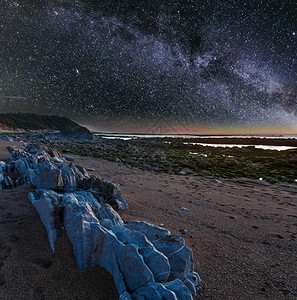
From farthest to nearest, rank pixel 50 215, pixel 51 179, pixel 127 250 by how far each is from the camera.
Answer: pixel 51 179
pixel 50 215
pixel 127 250

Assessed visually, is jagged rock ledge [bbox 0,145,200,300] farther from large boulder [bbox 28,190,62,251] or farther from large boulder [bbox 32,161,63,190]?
large boulder [bbox 32,161,63,190]

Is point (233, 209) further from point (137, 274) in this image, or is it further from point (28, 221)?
point (28, 221)

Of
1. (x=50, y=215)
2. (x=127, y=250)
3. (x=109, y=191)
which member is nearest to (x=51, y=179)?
(x=109, y=191)

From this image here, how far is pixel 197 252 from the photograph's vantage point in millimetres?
2658

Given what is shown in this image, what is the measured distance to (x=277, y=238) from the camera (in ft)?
10.6

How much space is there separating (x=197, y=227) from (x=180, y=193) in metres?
2.32

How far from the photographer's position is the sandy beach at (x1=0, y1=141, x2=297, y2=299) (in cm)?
184

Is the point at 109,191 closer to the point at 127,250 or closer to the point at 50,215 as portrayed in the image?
the point at 50,215

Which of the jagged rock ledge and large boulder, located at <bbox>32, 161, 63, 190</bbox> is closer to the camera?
the jagged rock ledge

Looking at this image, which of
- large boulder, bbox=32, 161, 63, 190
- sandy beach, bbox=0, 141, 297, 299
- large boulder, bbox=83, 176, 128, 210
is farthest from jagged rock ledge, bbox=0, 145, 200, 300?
large boulder, bbox=32, 161, 63, 190

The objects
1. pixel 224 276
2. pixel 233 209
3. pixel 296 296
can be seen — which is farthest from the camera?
pixel 233 209

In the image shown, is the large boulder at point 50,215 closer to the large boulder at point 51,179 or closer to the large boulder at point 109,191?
the large boulder at point 51,179

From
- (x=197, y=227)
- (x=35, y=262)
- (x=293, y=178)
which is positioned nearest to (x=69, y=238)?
(x=35, y=262)

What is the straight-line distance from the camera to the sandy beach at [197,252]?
1836mm
